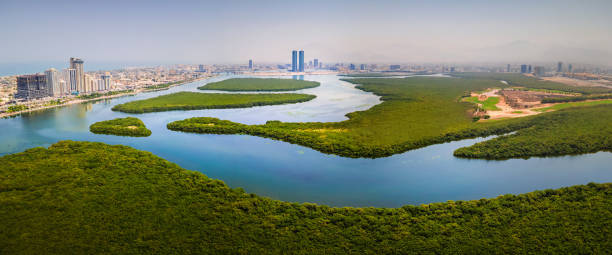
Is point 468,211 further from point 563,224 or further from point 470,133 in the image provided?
point 470,133

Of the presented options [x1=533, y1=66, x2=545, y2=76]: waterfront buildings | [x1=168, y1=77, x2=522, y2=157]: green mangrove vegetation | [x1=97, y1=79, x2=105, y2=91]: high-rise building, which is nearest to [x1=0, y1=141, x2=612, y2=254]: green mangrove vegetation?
[x1=168, y1=77, x2=522, y2=157]: green mangrove vegetation

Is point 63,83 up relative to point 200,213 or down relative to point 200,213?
up

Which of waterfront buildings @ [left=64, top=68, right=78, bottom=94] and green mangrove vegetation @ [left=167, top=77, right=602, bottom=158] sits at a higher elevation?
waterfront buildings @ [left=64, top=68, right=78, bottom=94]

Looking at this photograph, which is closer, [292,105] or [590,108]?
[590,108]

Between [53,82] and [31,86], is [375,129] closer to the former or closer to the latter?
[53,82]

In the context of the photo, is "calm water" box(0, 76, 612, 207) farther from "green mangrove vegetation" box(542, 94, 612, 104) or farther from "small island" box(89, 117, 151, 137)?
"green mangrove vegetation" box(542, 94, 612, 104)

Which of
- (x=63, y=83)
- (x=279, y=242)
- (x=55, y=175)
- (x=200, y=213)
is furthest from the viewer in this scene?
(x=63, y=83)

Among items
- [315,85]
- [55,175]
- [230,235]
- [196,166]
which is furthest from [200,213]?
[315,85]
